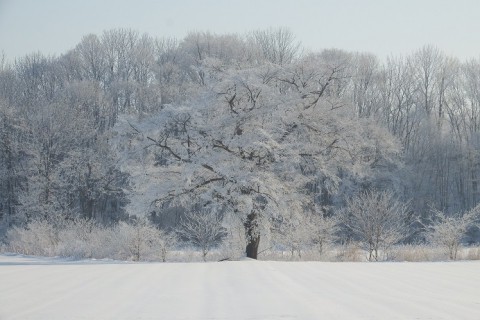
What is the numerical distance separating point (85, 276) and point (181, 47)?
43050mm

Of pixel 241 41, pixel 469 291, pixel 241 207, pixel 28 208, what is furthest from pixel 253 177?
pixel 241 41

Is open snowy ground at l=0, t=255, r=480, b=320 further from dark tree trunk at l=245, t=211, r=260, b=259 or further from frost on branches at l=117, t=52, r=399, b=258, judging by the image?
dark tree trunk at l=245, t=211, r=260, b=259

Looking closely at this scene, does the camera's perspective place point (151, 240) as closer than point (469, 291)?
No

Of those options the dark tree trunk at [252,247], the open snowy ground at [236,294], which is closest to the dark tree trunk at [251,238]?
the dark tree trunk at [252,247]

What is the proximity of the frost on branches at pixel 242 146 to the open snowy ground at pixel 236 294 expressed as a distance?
6293 millimetres

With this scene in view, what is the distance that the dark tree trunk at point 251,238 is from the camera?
17.4 meters

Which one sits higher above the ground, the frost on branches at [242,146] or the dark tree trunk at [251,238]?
the frost on branches at [242,146]

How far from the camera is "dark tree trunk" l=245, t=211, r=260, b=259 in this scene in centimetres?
1742

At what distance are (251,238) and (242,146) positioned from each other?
3.40 metres

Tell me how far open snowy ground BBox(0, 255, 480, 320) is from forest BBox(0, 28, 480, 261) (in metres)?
6.74

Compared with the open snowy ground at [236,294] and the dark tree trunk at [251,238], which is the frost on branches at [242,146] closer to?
the dark tree trunk at [251,238]

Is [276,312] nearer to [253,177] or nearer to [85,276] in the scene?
[85,276]

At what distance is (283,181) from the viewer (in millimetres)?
17844

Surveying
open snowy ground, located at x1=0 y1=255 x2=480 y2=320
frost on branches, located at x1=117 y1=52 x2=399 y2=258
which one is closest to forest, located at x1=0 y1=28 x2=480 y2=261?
frost on branches, located at x1=117 y1=52 x2=399 y2=258
